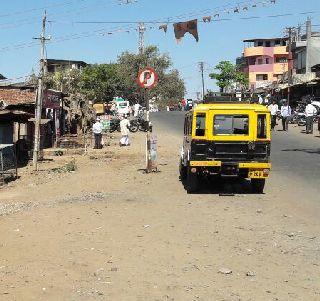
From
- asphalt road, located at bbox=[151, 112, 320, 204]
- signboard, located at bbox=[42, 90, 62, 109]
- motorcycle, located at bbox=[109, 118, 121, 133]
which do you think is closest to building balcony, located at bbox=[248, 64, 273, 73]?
motorcycle, located at bbox=[109, 118, 121, 133]

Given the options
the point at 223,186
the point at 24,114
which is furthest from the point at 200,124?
the point at 24,114

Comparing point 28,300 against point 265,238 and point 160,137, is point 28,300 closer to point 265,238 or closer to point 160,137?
point 265,238

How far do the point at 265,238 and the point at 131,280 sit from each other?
2.77m

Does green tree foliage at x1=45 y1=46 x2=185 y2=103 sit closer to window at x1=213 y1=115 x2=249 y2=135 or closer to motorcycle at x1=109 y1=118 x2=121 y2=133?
motorcycle at x1=109 y1=118 x2=121 y2=133

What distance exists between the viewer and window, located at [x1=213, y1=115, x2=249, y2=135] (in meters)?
12.6

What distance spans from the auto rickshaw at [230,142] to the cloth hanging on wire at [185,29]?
6.80 m

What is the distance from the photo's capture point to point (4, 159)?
18.4m

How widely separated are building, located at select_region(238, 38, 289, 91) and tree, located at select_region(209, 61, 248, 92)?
577 centimetres

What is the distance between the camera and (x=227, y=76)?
260ft

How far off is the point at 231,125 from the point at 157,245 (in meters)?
5.33

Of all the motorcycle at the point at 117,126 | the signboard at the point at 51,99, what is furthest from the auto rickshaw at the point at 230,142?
the motorcycle at the point at 117,126

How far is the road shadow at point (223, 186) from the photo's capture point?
42.8 ft

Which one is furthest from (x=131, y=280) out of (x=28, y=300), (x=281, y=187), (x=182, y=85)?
(x=182, y=85)

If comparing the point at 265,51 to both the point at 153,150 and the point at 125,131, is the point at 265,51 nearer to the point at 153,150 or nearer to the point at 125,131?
the point at 125,131
